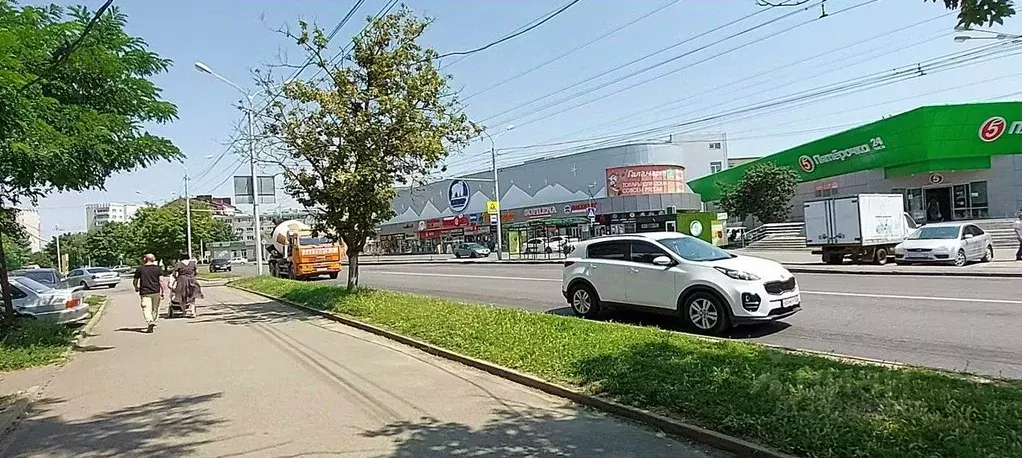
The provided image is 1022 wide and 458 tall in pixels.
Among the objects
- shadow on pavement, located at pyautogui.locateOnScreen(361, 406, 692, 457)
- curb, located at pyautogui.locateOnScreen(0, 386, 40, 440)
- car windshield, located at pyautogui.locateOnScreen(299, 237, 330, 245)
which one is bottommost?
shadow on pavement, located at pyautogui.locateOnScreen(361, 406, 692, 457)

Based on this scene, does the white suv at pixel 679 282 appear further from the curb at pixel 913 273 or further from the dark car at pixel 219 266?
the dark car at pixel 219 266

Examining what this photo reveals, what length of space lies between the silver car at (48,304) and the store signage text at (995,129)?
41.5 meters

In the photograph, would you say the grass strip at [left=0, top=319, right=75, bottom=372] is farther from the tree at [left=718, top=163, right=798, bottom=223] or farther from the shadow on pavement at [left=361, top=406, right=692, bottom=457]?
the tree at [left=718, top=163, right=798, bottom=223]

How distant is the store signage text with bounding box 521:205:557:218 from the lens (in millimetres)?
66625

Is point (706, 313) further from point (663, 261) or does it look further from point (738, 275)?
point (663, 261)

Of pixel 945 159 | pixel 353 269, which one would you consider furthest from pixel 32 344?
pixel 945 159

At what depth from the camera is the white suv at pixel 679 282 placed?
11383mm

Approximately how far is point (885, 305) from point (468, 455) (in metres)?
10.9

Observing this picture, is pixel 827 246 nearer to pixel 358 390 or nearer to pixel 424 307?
pixel 424 307

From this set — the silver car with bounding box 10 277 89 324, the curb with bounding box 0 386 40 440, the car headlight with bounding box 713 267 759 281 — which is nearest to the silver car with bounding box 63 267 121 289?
the silver car with bounding box 10 277 89 324

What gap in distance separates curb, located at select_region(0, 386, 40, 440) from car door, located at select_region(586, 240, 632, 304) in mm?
8674

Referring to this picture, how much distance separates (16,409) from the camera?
7.99 m

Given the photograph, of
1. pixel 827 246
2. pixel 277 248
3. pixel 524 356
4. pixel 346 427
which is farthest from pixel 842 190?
pixel 346 427

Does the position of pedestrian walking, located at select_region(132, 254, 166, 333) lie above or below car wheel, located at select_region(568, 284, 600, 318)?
above
